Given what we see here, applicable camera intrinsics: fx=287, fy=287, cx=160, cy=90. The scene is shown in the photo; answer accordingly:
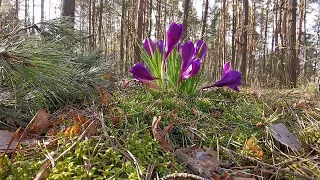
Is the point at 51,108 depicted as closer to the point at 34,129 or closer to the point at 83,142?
the point at 34,129

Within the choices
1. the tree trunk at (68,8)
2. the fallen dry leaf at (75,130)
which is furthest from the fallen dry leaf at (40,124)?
the tree trunk at (68,8)

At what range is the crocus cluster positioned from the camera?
7.11 ft

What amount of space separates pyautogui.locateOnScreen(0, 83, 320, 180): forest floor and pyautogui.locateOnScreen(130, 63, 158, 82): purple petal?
42 centimetres

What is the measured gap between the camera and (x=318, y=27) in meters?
35.4

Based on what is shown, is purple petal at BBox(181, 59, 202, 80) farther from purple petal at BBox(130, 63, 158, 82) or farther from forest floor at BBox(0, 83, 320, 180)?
forest floor at BBox(0, 83, 320, 180)

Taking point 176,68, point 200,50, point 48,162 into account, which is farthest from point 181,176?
point 200,50

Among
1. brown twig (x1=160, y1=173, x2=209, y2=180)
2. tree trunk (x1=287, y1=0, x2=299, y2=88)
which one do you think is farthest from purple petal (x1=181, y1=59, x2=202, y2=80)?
tree trunk (x1=287, y1=0, x2=299, y2=88)

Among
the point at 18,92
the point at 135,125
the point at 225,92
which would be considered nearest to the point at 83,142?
the point at 135,125

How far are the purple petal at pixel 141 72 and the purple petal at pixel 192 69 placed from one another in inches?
9.6

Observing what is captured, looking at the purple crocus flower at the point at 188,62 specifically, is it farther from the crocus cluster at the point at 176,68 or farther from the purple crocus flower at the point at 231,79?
the purple crocus flower at the point at 231,79

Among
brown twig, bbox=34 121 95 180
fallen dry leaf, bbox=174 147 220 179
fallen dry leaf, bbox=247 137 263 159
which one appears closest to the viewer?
brown twig, bbox=34 121 95 180

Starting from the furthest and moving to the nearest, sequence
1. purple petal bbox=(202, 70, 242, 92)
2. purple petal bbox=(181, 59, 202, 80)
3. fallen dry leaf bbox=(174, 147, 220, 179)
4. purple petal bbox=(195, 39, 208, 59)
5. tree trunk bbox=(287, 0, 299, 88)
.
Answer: tree trunk bbox=(287, 0, 299, 88) → purple petal bbox=(195, 39, 208, 59) → purple petal bbox=(202, 70, 242, 92) → purple petal bbox=(181, 59, 202, 80) → fallen dry leaf bbox=(174, 147, 220, 179)

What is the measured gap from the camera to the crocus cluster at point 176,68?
7.11 ft

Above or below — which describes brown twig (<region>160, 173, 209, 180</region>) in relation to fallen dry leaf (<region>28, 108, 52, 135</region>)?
below
